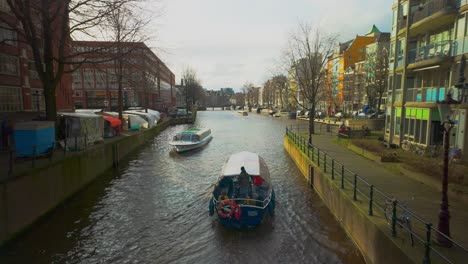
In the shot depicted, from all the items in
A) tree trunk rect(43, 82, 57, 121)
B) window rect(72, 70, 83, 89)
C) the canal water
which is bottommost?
the canal water

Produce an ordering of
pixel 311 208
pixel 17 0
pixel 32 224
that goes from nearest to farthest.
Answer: pixel 32 224
pixel 311 208
pixel 17 0

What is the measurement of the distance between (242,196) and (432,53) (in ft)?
53.2

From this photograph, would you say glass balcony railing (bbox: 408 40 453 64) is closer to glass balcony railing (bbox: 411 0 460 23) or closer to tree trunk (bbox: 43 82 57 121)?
glass balcony railing (bbox: 411 0 460 23)

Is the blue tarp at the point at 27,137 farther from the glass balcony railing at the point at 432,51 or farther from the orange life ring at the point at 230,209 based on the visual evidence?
the glass balcony railing at the point at 432,51

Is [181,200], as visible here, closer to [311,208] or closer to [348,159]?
[311,208]

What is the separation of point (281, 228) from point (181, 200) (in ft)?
20.3

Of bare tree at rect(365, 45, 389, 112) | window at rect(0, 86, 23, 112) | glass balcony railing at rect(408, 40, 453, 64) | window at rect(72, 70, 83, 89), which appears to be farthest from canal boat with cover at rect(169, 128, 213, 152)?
window at rect(72, 70, 83, 89)

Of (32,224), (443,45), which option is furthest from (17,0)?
(443,45)

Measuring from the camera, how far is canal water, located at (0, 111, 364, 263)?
34.8 ft

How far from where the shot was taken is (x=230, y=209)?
40.1ft

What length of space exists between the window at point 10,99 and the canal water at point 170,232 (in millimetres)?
12257

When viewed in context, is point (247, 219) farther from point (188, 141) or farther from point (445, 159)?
point (188, 141)

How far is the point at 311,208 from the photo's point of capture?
14.8 m

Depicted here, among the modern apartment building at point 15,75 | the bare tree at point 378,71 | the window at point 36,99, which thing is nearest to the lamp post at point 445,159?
the modern apartment building at point 15,75
